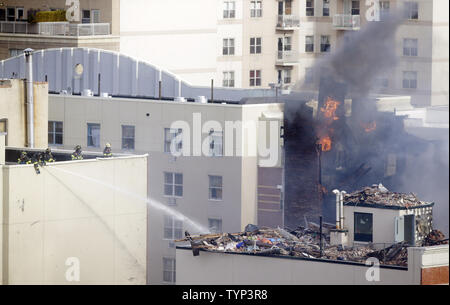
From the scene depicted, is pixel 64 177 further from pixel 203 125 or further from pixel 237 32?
pixel 237 32

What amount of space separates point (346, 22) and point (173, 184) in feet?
111

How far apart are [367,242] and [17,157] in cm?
1294

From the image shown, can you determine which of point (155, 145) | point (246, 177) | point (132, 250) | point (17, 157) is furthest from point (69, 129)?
point (132, 250)

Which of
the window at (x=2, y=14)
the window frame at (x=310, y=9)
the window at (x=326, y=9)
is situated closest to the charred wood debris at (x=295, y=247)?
the window at (x=2, y=14)

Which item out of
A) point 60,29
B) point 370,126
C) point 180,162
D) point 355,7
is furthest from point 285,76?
point 180,162

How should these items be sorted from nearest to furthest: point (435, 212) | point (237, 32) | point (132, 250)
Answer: point (132, 250) → point (435, 212) → point (237, 32)

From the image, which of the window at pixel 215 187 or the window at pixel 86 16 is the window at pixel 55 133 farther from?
the window at pixel 86 16

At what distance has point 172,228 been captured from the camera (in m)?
60.3

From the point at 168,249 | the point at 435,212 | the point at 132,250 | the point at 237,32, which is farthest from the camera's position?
the point at 237,32

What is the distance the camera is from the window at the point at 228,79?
8681 cm

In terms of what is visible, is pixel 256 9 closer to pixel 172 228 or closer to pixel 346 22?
pixel 346 22

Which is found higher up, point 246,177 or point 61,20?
point 61,20

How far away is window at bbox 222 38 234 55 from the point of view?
284ft

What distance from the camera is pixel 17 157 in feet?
160
